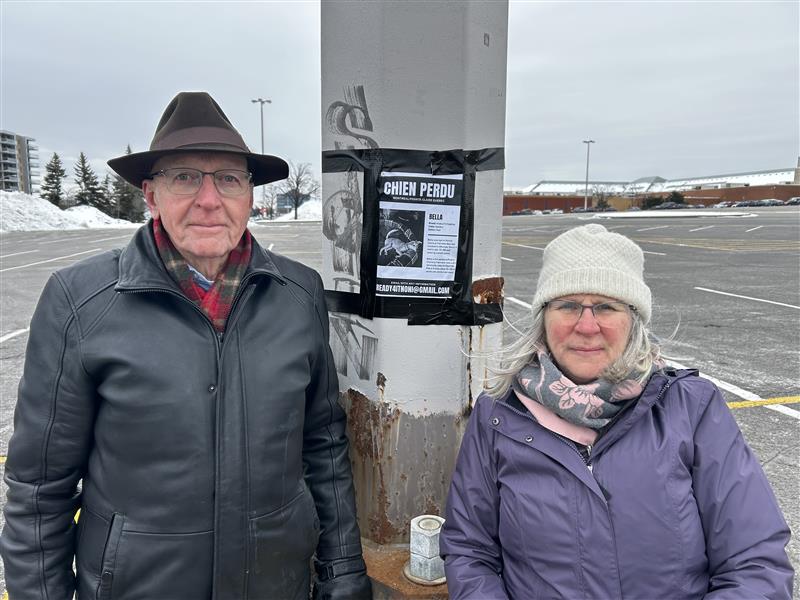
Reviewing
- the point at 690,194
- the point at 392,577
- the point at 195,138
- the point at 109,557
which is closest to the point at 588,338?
the point at 392,577

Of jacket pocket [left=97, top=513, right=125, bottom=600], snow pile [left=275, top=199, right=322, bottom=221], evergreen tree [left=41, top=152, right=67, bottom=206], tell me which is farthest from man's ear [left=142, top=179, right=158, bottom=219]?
snow pile [left=275, top=199, right=322, bottom=221]

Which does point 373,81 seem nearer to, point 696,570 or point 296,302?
point 296,302

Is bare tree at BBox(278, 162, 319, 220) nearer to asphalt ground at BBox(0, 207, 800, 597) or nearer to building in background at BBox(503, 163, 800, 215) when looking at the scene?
building in background at BBox(503, 163, 800, 215)

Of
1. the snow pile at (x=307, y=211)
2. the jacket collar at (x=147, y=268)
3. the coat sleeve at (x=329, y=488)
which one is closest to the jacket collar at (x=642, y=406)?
the coat sleeve at (x=329, y=488)

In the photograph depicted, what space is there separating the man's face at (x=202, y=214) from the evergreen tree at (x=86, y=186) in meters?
71.9

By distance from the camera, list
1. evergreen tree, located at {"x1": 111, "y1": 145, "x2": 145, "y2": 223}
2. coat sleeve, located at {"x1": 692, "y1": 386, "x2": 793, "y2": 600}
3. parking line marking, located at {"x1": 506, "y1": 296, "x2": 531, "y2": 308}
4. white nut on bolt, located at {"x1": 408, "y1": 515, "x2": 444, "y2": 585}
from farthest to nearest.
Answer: evergreen tree, located at {"x1": 111, "y1": 145, "x2": 145, "y2": 223}
parking line marking, located at {"x1": 506, "y1": 296, "x2": 531, "y2": 308}
white nut on bolt, located at {"x1": 408, "y1": 515, "x2": 444, "y2": 585}
coat sleeve, located at {"x1": 692, "y1": 386, "x2": 793, "y2": 600}

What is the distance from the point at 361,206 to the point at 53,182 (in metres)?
75.9

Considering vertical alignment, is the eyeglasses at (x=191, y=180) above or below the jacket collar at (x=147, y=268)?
above

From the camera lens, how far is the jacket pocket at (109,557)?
1.60 metres

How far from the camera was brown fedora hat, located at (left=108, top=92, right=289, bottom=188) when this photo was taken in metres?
1.75

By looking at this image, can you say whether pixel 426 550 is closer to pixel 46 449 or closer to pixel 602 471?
pixel 602 471

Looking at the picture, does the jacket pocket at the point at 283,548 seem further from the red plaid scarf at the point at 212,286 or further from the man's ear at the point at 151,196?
the man's ear at the point at 151,196

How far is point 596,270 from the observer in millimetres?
1769

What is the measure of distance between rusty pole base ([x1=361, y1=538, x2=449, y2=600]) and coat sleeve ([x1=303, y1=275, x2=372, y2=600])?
0.13 metres
